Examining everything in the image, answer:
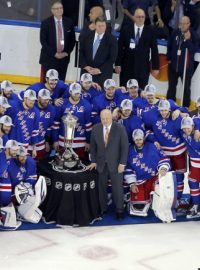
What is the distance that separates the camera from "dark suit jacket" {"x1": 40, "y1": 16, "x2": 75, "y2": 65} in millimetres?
13359

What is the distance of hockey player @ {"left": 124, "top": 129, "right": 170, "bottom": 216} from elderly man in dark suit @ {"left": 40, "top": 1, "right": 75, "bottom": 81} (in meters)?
3.61

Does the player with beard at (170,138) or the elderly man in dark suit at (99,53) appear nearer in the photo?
the player with beard at (170,138)

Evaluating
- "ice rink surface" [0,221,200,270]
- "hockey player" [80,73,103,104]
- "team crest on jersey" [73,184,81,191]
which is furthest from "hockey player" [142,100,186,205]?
"team crest on jersey" [73,184,81,191]

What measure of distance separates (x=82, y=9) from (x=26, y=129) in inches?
206

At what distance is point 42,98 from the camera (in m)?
10.5

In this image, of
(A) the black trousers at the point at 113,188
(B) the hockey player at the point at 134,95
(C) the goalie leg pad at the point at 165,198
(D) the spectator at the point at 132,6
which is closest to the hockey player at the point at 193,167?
(C) the goalie leg pad at the point at 165,198

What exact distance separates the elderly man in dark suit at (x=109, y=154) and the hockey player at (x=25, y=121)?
788 millimetres

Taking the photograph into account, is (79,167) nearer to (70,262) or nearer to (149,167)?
(149,167)

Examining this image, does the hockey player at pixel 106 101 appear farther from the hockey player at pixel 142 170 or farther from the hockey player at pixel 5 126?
the hockey player at pixel 5 126

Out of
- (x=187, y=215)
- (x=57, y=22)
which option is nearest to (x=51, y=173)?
Answer: (x=187, y=215)

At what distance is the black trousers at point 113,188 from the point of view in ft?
33.1

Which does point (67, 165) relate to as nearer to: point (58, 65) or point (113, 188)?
point (113, 188)

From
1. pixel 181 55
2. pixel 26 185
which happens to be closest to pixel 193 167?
pixel 26 185

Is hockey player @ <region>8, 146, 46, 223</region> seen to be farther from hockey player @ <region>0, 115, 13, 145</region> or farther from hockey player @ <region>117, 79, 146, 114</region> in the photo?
hockey player @ <region>117, 79, 146, 114</region>
